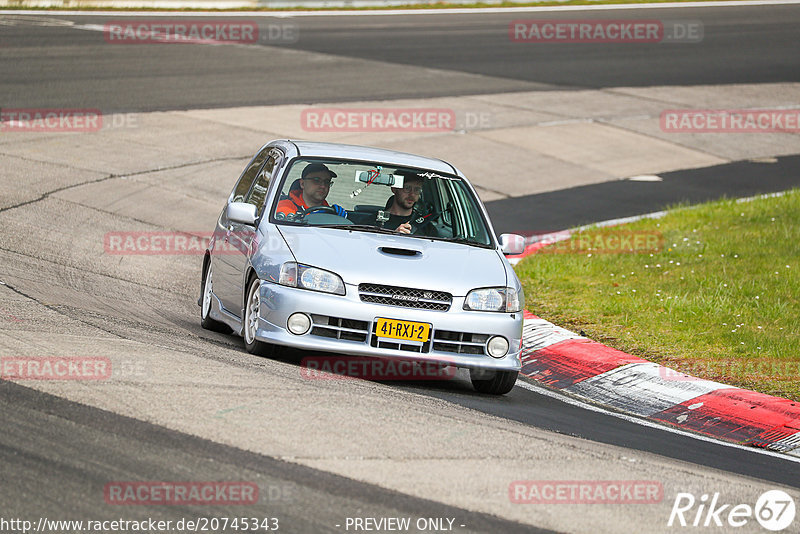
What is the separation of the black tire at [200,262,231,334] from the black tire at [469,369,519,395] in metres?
2.34

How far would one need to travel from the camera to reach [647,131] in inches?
876

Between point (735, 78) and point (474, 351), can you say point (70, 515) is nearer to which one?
point (474, 351)

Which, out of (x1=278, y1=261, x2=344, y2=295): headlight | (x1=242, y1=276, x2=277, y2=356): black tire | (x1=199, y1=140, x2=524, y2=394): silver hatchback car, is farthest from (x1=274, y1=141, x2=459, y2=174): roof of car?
(x1=278, y1=261, x2=344, y2=295): headlight

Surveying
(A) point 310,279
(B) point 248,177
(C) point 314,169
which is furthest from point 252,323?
(B) point 248,177

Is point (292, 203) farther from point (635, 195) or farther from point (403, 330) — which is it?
point (635, 195)

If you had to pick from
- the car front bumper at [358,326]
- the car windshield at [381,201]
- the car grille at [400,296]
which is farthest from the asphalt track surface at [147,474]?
the car windshield at [381,201]

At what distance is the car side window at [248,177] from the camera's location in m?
10.0

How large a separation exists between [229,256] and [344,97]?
13.3 m

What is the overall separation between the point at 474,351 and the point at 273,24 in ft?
80.3

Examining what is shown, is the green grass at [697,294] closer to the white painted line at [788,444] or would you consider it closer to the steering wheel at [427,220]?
the white painted line at [788,444]

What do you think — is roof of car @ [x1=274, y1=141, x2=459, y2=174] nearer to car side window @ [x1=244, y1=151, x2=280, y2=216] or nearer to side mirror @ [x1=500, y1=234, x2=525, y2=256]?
car side window @ [x1=244, y1=151, x2=280, y2=216]

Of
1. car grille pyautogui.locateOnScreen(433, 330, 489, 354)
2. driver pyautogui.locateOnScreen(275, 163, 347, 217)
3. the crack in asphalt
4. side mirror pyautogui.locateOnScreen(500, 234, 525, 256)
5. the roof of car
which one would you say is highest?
the roof of car

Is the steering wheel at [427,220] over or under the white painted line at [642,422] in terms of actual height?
over

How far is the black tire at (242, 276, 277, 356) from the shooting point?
8.38 metres
